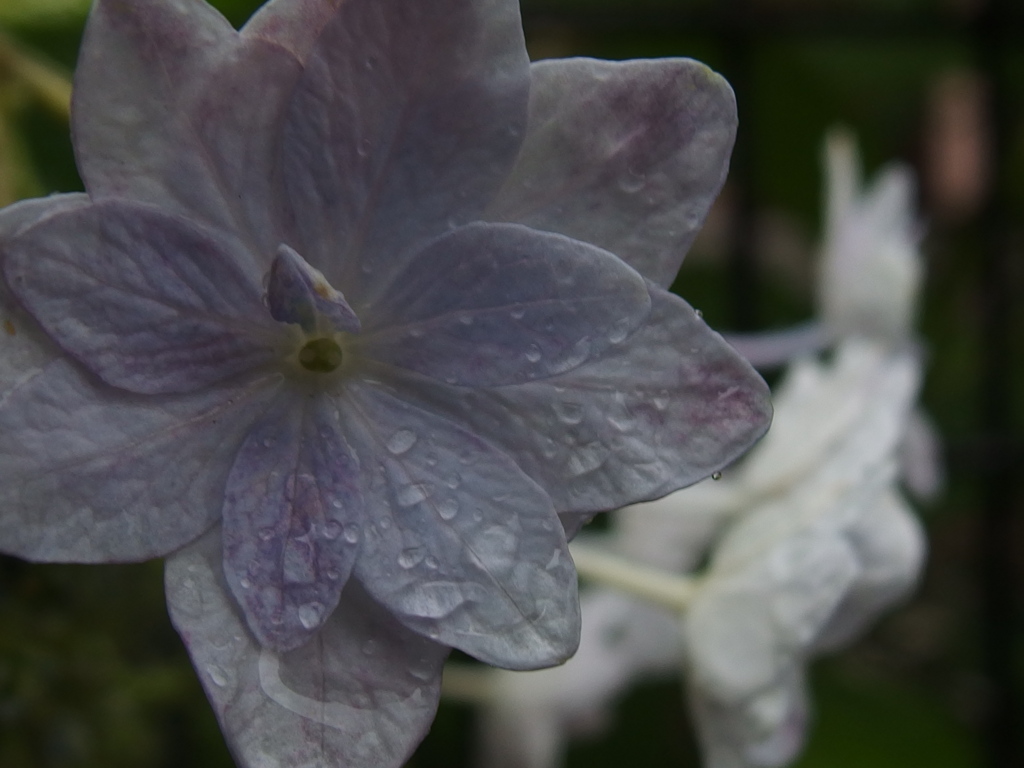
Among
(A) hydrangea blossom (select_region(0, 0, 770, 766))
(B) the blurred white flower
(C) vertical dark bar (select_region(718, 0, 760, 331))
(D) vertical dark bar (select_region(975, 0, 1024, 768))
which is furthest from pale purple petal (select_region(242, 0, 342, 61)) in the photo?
(D) vertical dark bar (select_region(975, 0, 1024, 768))

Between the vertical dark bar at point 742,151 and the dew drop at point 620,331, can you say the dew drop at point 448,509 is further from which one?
the vertical dark bar at point 742,151

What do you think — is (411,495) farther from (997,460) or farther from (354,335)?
(997,460)

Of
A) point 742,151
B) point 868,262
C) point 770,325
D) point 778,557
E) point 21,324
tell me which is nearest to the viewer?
point 21,324

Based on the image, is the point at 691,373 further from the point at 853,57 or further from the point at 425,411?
the point at 853,57

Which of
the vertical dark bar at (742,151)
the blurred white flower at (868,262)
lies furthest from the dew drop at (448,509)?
the vertical dark bar at (742,151)

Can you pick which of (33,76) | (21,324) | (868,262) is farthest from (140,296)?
(868,262)

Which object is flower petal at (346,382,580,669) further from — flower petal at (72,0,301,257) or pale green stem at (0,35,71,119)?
pale green stem at (0,35,71,119)

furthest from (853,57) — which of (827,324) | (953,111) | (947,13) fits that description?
(827,324)
